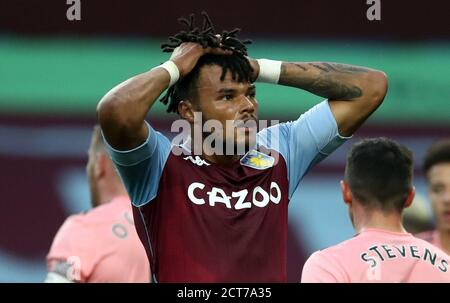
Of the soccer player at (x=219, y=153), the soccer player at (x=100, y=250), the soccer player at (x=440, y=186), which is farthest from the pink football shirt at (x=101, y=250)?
the soccer player at (x=440, y=186)

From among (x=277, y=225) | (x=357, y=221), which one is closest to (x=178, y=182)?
(x=277, y=225)

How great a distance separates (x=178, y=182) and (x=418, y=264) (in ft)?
3.32

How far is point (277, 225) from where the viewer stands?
4102 mm

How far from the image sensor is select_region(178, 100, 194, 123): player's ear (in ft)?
14.0

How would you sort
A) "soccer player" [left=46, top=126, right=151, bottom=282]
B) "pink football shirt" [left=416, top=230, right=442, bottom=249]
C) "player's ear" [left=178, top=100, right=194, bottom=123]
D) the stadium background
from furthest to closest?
the stadium background
"pink football shirt" [left=416, top=230, right=442, bottom=249]
"soccer player" [left=46, top=126, right=151, bottom=282]
"player's ear" [left=178, top=100, right=194, bottom=123]

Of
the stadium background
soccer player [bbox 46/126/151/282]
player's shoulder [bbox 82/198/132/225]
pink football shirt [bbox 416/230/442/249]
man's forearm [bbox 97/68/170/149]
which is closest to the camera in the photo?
man's forearm [bbox 97/68/170/149]

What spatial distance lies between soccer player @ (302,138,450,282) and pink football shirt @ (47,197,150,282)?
131cm

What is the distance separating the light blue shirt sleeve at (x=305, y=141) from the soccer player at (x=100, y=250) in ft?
3.78

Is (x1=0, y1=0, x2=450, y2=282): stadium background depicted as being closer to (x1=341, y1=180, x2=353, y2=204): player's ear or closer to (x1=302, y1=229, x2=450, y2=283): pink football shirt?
(x1=341, y1=180, x2=353, y2=204): player's ear

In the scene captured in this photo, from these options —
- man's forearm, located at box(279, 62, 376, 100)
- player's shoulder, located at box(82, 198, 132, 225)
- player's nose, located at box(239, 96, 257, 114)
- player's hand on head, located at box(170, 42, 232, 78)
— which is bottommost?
player's shoulder, located at box(82, 198, 132, 225)

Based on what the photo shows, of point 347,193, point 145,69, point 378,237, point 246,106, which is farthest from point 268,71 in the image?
point 145,69

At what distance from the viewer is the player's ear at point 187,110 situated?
4266mm

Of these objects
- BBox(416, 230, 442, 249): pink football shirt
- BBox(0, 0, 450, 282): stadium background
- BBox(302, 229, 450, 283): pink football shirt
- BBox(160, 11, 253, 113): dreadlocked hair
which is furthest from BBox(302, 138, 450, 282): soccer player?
BBox(0, 0, 450, 282): stadium background
